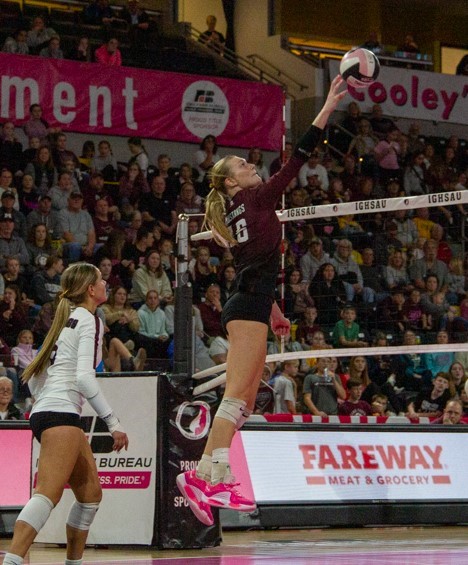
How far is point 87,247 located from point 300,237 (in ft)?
9.39

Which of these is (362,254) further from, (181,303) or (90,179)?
(181,303)

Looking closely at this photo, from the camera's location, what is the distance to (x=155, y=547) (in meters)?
9.24

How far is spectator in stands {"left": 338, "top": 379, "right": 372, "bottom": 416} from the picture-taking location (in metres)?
13.4

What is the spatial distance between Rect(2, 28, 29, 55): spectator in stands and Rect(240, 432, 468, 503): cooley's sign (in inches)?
376

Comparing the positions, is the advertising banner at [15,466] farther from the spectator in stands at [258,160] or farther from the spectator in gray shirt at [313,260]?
the spectator in stands at [258,160]

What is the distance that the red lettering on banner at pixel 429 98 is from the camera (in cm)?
2316

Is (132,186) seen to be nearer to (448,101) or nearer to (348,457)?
(348,457)

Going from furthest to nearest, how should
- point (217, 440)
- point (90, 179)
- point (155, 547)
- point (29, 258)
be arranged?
point (90, 179)
point (29, 258)
point (155, 547)
point (217, 440)

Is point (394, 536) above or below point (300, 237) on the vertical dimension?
below

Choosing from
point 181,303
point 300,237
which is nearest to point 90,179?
point 300,237

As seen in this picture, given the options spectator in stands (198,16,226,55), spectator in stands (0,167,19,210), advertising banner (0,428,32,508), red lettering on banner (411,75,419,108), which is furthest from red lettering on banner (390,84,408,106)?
advertising banner (0,428,32,508)

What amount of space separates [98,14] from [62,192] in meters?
5.91

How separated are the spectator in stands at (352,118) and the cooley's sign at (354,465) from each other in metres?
11.0

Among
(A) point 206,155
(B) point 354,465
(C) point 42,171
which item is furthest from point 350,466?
(A) point 206,155
